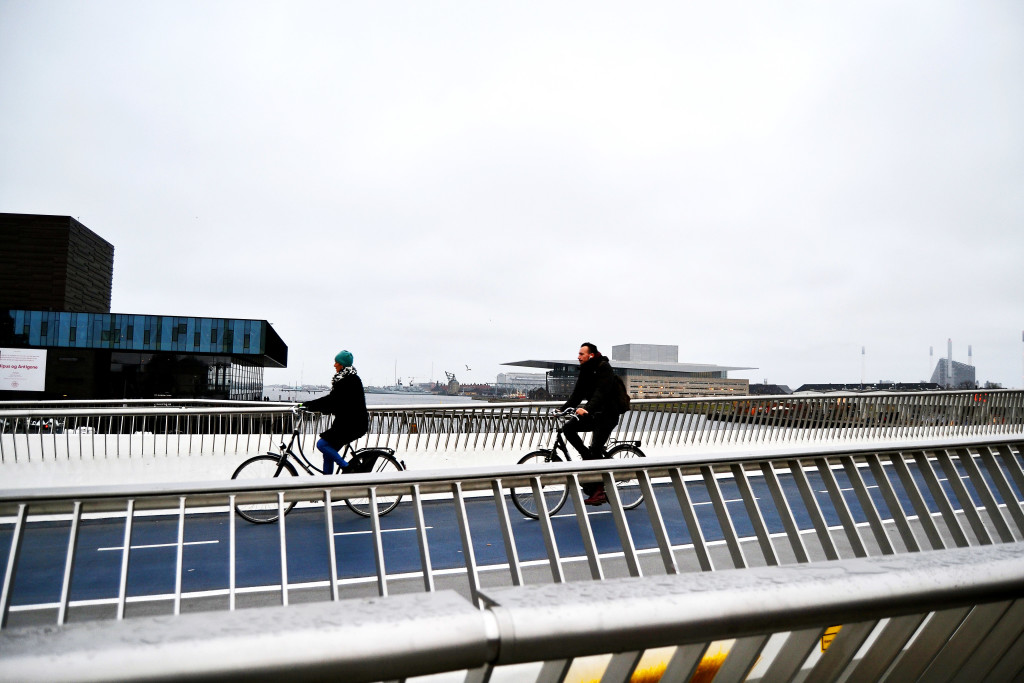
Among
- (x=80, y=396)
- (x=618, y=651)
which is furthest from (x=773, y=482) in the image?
(x=80, y=396)

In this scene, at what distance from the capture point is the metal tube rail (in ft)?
3.57

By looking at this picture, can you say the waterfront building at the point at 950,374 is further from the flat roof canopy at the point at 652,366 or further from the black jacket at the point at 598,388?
the black jacket at the point at 598,388

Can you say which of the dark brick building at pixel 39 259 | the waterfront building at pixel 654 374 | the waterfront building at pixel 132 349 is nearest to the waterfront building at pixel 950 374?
the waterfront building at pixel 654 374

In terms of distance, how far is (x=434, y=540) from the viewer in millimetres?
9062

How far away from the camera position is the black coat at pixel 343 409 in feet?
30.6

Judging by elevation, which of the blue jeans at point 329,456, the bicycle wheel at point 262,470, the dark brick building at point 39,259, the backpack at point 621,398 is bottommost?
the bicycle wheel at point 262,470

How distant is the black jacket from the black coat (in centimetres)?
295

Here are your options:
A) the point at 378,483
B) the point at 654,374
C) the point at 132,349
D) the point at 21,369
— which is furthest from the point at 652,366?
the point at 378,483

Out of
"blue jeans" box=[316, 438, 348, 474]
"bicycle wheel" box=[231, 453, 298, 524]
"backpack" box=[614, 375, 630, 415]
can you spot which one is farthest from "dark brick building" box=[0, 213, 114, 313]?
"backpack" box=[614, 375, 630, 415]

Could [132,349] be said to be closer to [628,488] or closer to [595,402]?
[595,402]

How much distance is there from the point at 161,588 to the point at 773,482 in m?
5.61

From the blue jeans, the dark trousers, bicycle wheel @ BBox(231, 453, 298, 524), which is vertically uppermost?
the dark trousers

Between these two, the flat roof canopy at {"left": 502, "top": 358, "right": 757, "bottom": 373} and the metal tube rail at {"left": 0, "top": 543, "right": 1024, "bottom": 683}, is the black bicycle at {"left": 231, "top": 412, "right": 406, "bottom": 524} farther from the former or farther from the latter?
the flat roof canopy at {"left": 502, "top": 358, "right": 757, "bottom": 373}

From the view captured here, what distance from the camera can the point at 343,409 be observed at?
30.8 feet
